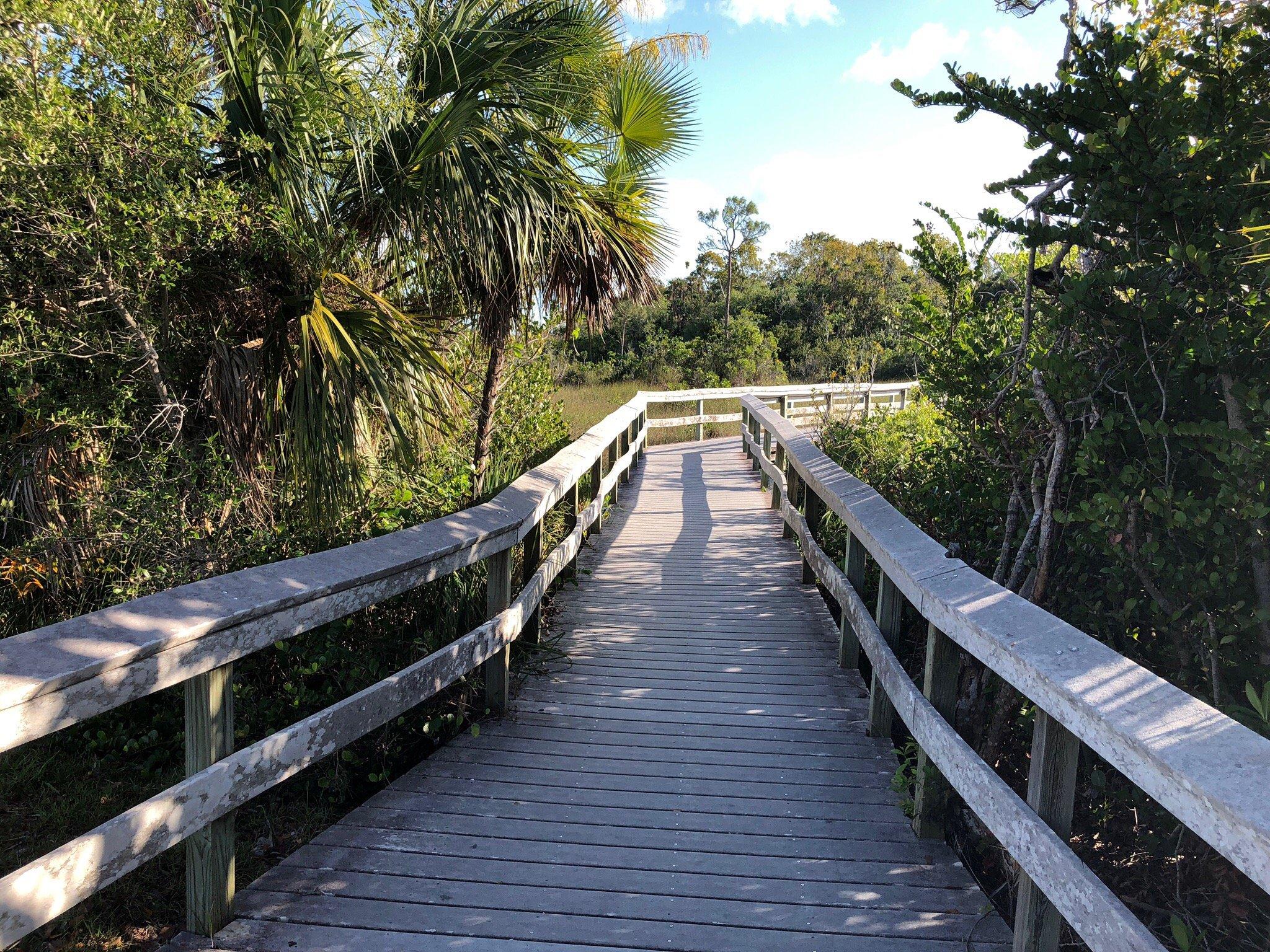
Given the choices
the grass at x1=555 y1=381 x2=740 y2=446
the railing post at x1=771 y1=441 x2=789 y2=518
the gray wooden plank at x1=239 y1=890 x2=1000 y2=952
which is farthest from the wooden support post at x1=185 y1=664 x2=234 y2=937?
the grass at x1=555 y1=381 x2=740 y2=446

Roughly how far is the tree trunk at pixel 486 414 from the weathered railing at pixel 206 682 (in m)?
2.52

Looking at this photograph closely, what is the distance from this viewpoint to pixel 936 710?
2943mm

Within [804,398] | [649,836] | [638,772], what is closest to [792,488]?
[638,772]

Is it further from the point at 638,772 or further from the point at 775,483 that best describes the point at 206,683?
the point at 775,483

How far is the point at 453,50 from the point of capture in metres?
5.38

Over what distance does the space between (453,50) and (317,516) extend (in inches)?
123

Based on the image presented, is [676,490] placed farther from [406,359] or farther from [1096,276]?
[1096,276]

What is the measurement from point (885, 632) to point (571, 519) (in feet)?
13.6

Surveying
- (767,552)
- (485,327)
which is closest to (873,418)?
(767,552)

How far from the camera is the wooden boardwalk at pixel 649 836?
252 centimetres

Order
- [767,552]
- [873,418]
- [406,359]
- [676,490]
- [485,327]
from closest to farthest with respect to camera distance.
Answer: [406,359]
[485,327]
[767,552]
[873,418]
[676,490]

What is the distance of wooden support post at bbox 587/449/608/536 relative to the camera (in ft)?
26.9

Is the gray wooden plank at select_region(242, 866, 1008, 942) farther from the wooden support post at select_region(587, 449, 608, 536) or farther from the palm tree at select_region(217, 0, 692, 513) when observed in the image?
the wooden support post at select_region(587, 449, 608, 536)

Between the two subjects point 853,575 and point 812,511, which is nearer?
point 853,575
